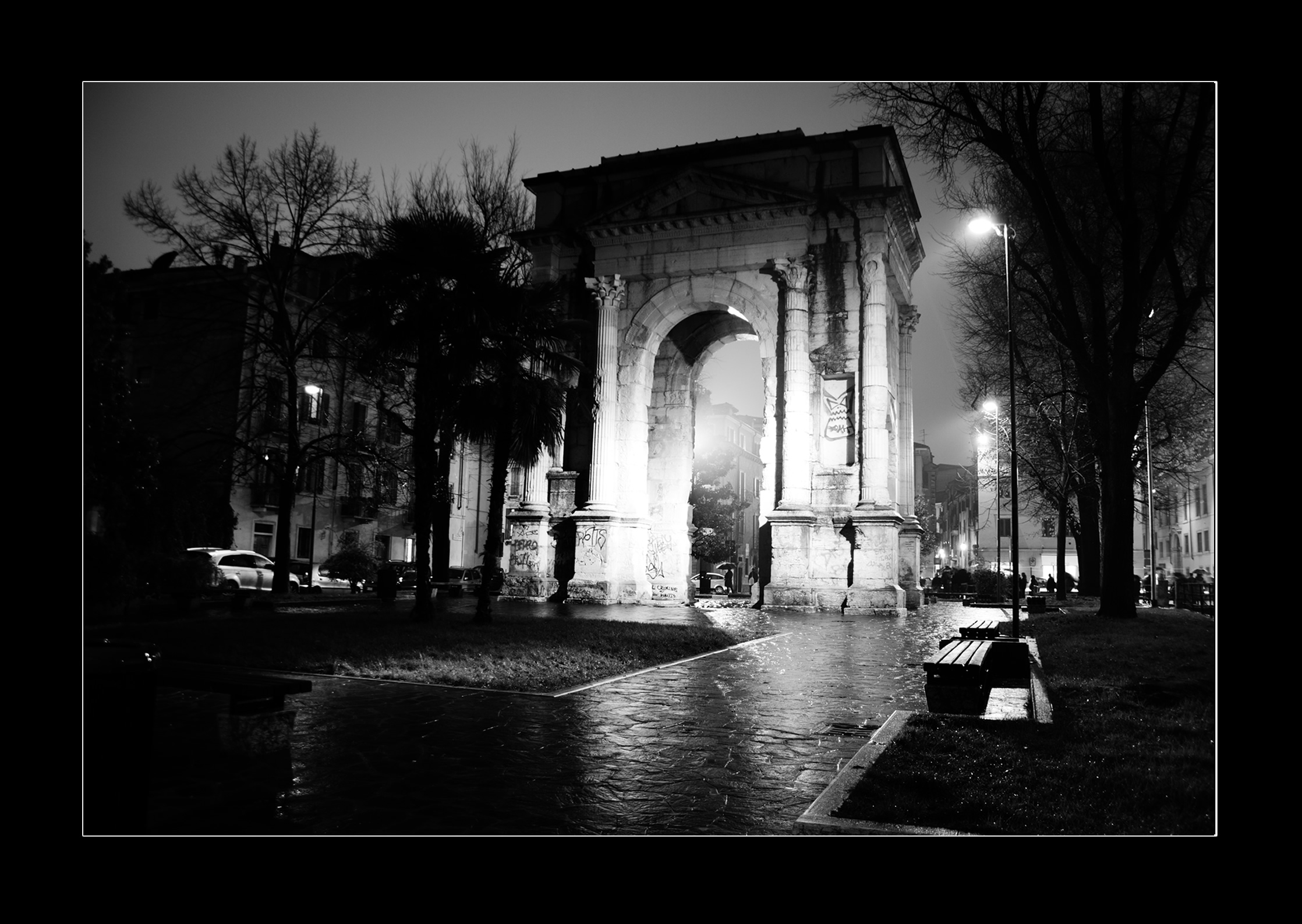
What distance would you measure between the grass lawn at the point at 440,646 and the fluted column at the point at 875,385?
10774 millimetres

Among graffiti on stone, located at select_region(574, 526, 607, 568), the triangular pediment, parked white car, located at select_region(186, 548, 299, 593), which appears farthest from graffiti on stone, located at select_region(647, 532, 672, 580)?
parked white car, located at select_region(186, 548, 299, 593)

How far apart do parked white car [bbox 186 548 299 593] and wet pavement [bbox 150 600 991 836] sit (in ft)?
75.3

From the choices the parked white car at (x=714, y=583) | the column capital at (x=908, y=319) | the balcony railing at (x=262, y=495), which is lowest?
the parked white car at (x=714, y=583)

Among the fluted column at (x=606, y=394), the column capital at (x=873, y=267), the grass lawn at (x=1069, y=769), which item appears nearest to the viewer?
the grass lawn at (x=1069, y=769)

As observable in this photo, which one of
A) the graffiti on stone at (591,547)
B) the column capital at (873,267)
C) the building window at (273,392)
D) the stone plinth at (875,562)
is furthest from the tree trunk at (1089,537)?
the building window at (273,392)

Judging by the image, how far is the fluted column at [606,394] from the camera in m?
29.8

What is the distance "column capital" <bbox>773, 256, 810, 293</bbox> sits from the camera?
28641 millimetres

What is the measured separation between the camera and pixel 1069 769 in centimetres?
535

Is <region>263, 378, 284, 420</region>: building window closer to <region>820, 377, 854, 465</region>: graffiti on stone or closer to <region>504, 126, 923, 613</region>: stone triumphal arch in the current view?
<region>504, 126, 923, 613</region>: stone triumphal arch

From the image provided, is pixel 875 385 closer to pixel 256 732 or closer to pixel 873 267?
pixel 873 267

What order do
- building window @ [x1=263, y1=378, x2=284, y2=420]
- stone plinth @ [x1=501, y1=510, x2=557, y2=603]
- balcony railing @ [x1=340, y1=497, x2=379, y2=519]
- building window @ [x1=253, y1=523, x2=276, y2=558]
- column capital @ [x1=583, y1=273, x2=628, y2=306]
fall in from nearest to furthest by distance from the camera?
building window @ [x1=263, y1=378, x2=284, y2=420] < stone plinth @ [x1=501, y1=510, x2=557, y2=603] < column capital @ [x1=583, y1=273, x2=628, y2=306] < building window @ [x1=253, y1=523, x2=276, y2=558] < balcony railing @ [x1=340, y1=497, x2=379, y2=519]

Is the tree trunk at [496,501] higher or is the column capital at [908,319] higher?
the column capital at [908,319]

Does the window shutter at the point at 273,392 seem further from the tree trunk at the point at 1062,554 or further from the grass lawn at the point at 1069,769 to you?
the tree trunk at the point at 1062,554
